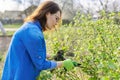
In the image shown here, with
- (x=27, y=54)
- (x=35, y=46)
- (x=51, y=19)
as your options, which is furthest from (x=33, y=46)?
(x=51, y=19)

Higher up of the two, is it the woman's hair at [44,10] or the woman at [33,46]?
the woman's hair at [44,10]

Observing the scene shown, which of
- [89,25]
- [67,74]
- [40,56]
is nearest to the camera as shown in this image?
[40,56]

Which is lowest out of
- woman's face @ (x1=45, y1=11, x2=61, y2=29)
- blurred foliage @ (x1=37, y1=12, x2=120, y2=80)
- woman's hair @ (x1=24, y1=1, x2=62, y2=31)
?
blurred foliage @ (x1=37, y1=12, x2=120, y2=80)

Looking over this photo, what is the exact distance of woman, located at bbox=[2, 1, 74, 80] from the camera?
3.36m

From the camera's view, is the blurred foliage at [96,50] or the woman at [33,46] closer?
the blurred foliage at [96,50]

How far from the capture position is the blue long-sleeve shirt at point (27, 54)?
3.36 meters

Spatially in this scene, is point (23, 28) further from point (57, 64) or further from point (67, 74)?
point (67, 74)

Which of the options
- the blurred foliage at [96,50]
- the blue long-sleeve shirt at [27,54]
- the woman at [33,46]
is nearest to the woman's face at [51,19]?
the woman at [33,46]

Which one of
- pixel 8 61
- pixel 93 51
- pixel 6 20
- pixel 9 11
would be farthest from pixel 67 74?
pixel 9 11

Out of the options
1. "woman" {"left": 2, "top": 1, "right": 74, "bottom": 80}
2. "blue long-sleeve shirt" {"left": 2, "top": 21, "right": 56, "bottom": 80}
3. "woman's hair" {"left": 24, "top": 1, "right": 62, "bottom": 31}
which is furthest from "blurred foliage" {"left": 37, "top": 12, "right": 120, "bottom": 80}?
"woman's hair" {"left": 24, "top": 1, "right": 62, "bottom": 31}

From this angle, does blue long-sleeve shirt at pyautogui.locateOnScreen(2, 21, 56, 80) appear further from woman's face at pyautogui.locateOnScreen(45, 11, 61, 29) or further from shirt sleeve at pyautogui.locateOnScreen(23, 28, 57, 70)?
woman's face at pyautogui.locateOnScreen(45, 11, 61, 29)

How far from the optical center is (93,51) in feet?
12.5

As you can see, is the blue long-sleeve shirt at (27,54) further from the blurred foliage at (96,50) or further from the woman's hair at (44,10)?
the blurred foliage at (96,50)

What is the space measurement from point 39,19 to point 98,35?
39.6 inches
